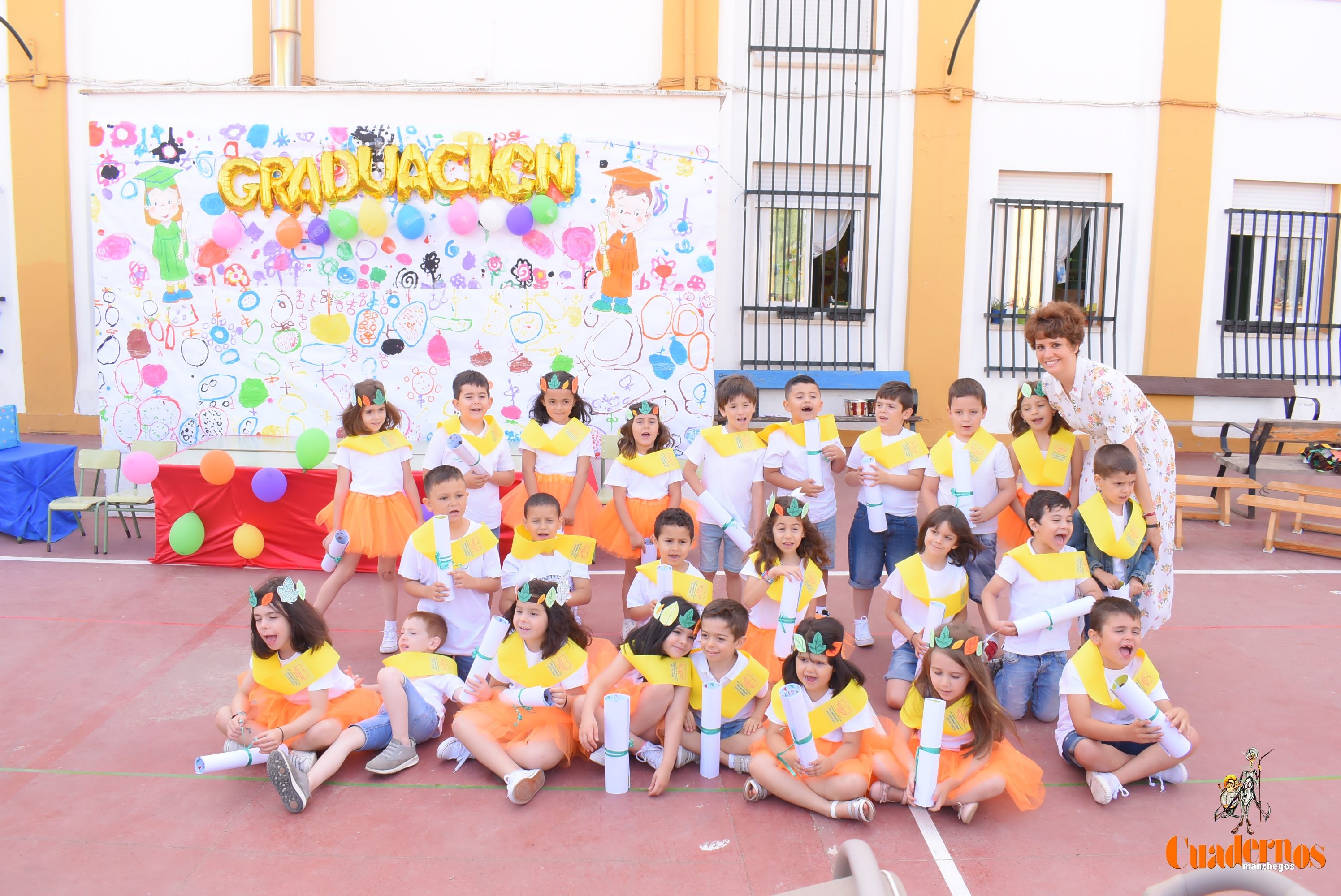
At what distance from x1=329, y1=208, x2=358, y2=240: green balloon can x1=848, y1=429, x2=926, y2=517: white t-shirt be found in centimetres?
472

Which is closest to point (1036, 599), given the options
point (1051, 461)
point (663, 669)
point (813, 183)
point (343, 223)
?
point (1051, 461)

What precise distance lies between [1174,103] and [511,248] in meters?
7.46

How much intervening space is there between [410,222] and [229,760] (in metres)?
5.12

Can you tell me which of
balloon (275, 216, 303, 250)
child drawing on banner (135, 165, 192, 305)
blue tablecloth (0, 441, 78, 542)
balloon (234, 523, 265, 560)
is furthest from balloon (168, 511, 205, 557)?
balloon (275, 216, 303, 250)

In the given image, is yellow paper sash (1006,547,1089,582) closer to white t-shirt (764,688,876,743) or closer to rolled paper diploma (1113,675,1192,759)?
rolled paper diploma (1113,675,1192,759)

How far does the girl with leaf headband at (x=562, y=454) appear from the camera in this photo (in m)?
5.04

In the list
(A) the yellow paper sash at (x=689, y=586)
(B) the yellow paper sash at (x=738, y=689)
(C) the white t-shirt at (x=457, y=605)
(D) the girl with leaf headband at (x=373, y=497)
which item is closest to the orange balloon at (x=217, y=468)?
(D) the girl with leaf headband at (x=373, y=497)

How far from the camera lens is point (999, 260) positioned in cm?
1024

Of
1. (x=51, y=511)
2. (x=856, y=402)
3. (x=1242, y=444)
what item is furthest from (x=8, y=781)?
(x=1242, y=444)

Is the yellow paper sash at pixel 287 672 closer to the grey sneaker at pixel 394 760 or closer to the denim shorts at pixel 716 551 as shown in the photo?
the grey sneaker at pixel 394 760

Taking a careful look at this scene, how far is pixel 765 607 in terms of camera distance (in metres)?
4.16

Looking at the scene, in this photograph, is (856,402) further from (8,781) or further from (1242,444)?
(8,781)

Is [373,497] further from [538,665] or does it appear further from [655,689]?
[655,689]

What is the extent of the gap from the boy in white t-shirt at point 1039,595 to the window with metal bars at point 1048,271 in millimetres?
6664
